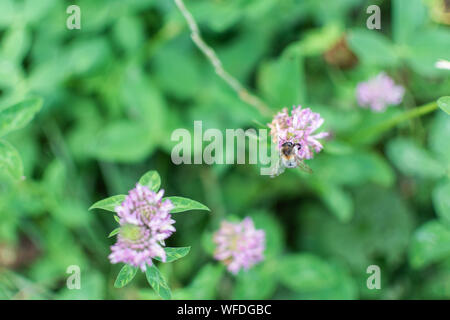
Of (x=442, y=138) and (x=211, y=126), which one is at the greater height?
(x=211, y=126)

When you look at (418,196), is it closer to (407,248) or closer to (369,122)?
(407,248)

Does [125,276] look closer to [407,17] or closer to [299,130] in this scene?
[299,130]

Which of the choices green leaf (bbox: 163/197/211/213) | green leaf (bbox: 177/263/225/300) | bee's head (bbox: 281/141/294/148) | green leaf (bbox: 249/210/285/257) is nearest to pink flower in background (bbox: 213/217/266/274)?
green leaf (bbox: 177/263/225/300)

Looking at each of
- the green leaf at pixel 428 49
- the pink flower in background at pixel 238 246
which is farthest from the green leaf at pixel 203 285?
the green leaf at pixel 428 49

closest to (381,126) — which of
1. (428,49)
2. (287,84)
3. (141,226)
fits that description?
(287,84)
